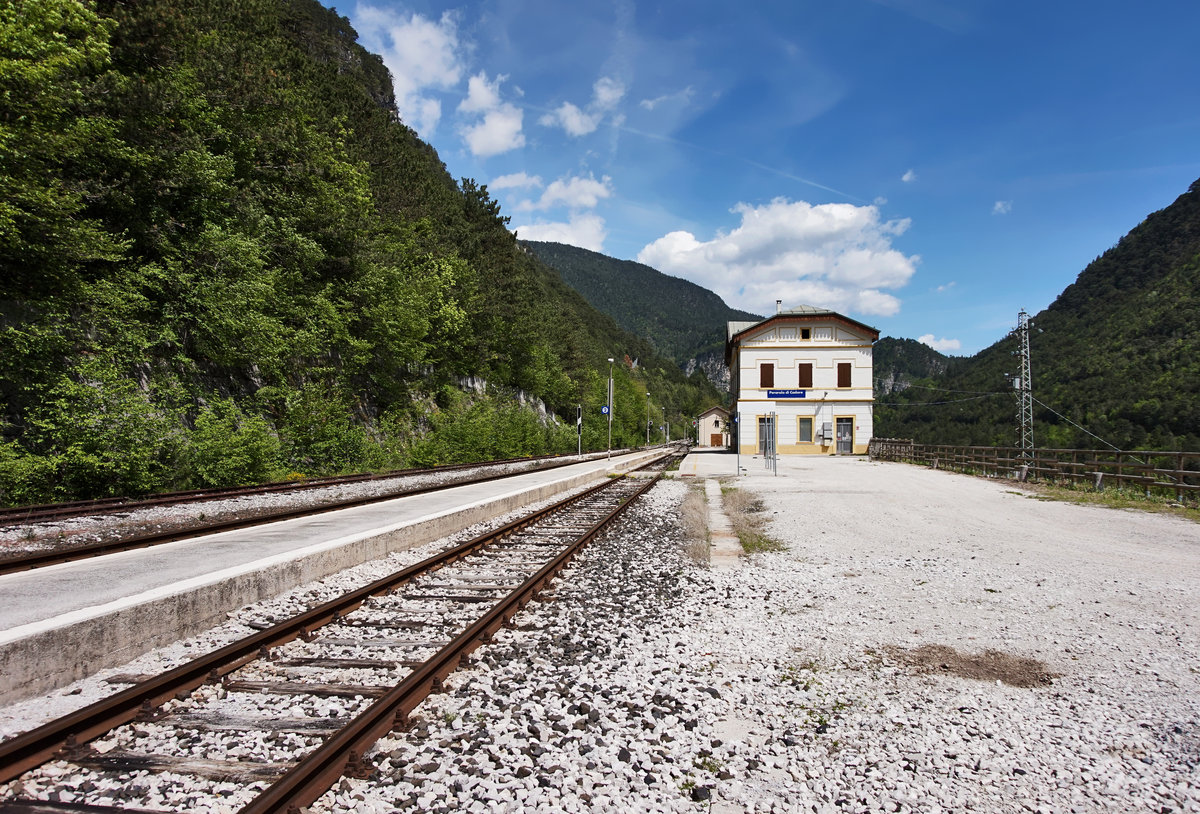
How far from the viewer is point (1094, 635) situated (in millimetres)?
5109

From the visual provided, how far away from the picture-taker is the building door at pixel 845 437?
42.9 m

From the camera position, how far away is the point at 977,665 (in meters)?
4.49

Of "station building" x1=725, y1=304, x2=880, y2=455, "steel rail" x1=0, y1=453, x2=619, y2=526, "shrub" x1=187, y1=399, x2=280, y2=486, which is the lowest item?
"steel rail" x1=0, y1=453, x2=619, y2=526

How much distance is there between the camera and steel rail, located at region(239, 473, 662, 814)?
2.46 metres

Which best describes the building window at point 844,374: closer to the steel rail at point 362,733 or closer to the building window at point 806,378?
the building window at point 806,378

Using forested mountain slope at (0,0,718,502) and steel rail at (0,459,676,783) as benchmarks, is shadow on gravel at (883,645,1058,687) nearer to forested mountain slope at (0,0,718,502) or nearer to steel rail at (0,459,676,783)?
steel rail at (0,459,676,783)

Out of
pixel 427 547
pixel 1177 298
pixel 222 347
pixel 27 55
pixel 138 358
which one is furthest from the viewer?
pixel 1177 298

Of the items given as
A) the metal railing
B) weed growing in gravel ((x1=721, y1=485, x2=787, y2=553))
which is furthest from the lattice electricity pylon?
weed growing in gravel ((x1=721, y1=485, x2=787, y2=553))

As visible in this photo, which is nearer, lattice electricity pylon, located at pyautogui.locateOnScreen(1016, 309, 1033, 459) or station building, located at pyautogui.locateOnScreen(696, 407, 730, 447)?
lattice electricity pylon, located at pyautogui.locateOnScreen(1016, 309, 1033, 459)

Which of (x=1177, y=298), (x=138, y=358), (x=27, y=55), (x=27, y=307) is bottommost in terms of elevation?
(x=138, y=358)

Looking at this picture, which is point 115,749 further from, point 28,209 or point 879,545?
point 28,209

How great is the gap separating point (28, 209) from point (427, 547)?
1055cm

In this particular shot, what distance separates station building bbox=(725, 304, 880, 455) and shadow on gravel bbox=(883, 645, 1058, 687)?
128 feet

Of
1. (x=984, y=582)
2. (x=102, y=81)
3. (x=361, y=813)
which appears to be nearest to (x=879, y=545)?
(x=984, y=582)
